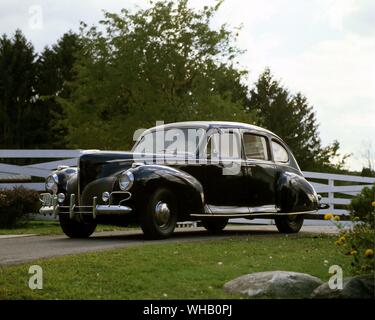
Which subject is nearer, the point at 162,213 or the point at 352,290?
the point at 352,290

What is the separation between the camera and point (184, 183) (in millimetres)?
8719

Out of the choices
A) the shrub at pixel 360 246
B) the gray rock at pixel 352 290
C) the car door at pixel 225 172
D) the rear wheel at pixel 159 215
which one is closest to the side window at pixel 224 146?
the car door at pixel 225 172

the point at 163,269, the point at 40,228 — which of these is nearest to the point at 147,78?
the point at 40,228

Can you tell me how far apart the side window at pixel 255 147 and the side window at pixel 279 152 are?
0.63 feet

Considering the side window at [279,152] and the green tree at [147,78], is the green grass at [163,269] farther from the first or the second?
the green tree at [147,78]

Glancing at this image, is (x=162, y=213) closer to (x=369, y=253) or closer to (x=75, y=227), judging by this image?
(x=75, y=227)

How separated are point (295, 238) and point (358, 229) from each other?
3070 millimetres

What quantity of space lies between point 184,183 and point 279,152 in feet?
8.05

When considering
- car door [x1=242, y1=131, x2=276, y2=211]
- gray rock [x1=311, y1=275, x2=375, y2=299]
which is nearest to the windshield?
car door [x1=242, y1=131, x2=276, y2=211]

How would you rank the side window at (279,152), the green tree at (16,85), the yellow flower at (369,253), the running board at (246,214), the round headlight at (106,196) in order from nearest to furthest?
the yellow flower at (369,253)
the round headlight at (106,196)
the running board at (246,214)
the green tree at (16,85)
the side window at (279,152)

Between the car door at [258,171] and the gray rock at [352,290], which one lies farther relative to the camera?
the car door at [258,171]

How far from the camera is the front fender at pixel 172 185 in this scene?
8328 mm
